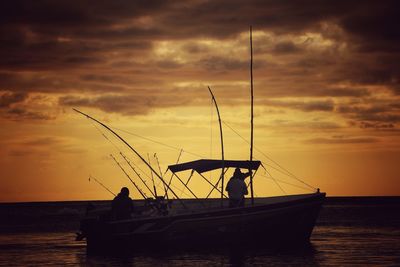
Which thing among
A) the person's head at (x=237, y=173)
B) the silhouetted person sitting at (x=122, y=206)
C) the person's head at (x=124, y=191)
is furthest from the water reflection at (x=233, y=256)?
the person's head at (x=237, y=173)

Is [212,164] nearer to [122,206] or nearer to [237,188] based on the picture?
[237,188]

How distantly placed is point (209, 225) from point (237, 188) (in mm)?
1815

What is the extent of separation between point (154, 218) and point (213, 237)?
8.00ft

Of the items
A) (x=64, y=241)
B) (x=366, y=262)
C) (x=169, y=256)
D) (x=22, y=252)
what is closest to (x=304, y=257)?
(x=366, y=262)

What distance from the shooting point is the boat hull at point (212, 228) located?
2781 cm

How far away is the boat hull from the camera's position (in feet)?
91.2

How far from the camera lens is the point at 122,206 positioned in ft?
92.5

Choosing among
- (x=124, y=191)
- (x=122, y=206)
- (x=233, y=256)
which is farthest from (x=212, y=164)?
(x=233, y=256)

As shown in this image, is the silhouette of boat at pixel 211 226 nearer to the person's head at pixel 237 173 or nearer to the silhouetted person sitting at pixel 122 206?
the silhouetted person sitting at pixel 122 206

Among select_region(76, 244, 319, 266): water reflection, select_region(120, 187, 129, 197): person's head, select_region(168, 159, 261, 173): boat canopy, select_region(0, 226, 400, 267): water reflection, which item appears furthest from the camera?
select_region(168, 159, 261, 173): boat canopy

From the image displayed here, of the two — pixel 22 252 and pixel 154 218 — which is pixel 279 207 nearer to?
pixel 154 218

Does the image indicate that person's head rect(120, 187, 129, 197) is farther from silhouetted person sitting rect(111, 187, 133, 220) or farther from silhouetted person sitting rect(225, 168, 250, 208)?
silhouetted person sitting rect(225, 168, 250, 208)

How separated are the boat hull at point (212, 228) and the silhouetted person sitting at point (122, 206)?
309 mm

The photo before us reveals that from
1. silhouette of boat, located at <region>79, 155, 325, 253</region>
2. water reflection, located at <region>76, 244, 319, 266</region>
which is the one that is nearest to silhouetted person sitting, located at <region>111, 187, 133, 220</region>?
silhouette of boat, located at <region>79, 155, 325, 253</region>
